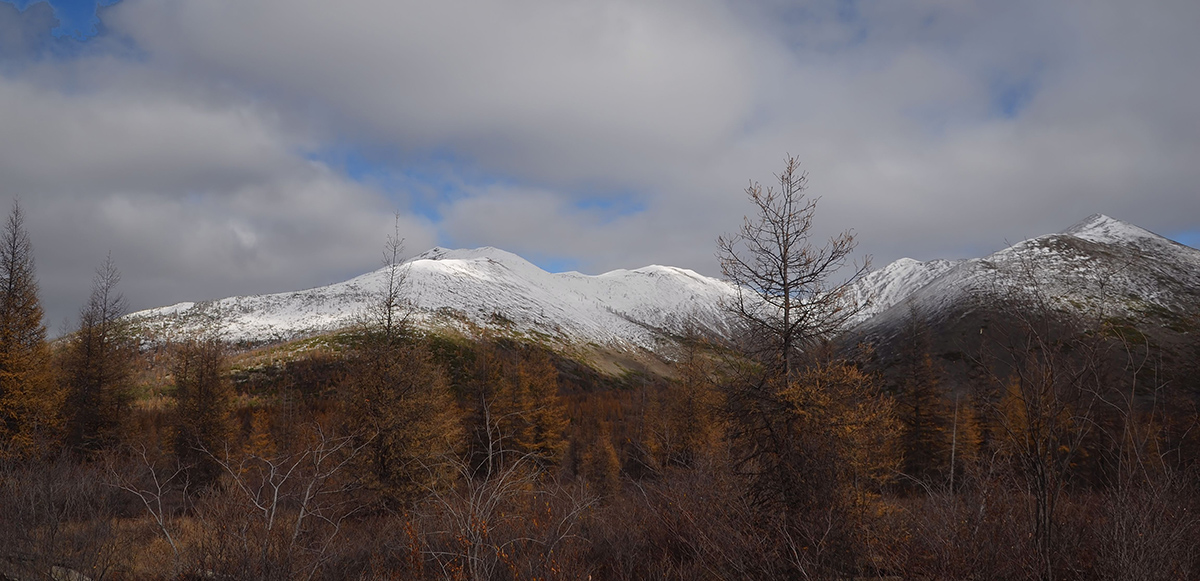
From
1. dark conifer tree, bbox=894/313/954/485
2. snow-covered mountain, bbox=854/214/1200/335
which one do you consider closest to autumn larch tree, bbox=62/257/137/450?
dark conifer tree, bbox=894/313/954/485

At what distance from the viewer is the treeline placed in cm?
706

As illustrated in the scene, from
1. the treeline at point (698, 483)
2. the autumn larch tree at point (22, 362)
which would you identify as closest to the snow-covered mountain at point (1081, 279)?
the treeline at point (698, 483)

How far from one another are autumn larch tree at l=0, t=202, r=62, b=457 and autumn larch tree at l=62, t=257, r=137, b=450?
2.76 metres

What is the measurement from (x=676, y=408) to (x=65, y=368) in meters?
37.1

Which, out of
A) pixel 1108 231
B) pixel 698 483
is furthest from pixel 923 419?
pixel 1108 231

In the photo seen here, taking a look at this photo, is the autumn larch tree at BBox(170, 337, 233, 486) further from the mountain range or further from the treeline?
the mountain range

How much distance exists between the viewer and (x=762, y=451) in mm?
12859

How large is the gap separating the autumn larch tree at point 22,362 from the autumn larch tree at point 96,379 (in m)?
2.76

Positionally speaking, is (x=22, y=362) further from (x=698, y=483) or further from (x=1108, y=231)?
(x=1108, y=231)

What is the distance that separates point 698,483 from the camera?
1412 centimetres

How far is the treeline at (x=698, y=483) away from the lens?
706cm

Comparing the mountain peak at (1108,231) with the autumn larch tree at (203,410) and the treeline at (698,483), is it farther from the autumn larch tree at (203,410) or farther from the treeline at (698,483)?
the autumn larch tree at (203,410)

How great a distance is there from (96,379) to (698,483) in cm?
3603

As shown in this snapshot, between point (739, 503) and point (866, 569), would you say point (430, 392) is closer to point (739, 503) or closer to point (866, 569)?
point (739, 503)
